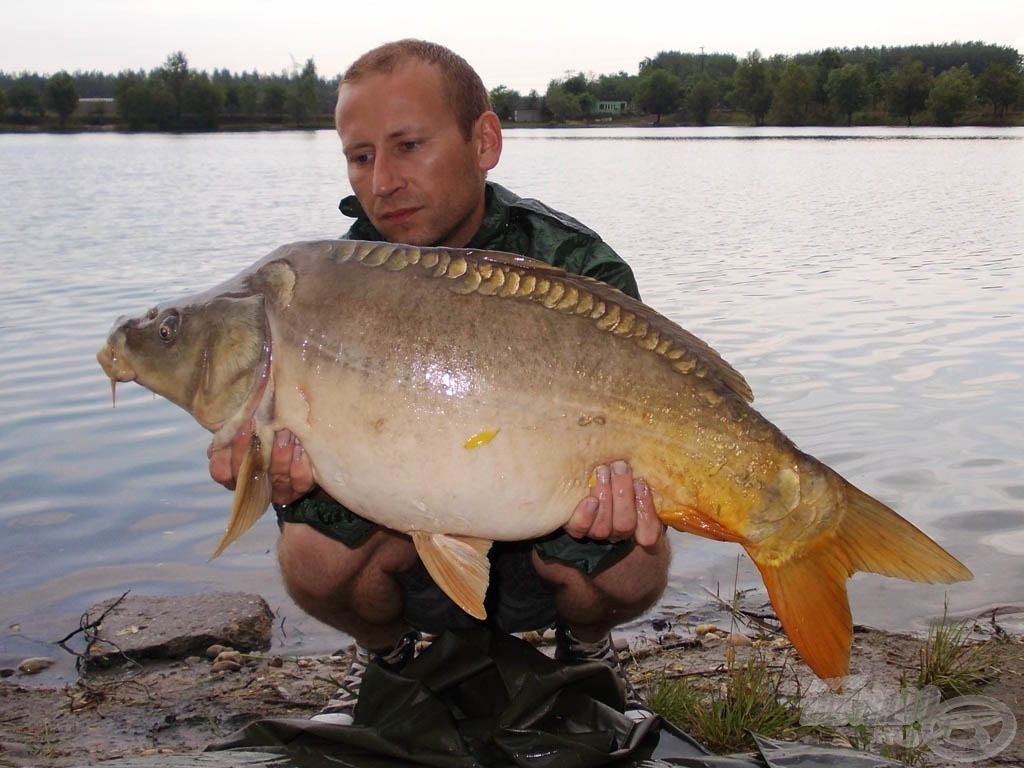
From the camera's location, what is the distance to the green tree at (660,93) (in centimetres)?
7906

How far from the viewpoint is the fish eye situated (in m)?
1.82

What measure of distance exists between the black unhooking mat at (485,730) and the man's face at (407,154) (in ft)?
3.15

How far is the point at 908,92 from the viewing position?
62.2 m

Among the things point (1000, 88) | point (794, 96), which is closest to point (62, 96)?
point (794, 96)

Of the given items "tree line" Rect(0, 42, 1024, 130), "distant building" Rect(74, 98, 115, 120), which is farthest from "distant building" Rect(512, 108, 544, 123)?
"distant building" Rect(74, 98, 115, 120)

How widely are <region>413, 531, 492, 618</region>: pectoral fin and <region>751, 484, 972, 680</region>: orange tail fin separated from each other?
1.56 ft

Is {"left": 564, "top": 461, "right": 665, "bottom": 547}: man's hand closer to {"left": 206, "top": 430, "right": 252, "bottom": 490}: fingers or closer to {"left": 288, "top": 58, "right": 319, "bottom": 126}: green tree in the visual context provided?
{"left": 206, "top": 430, "right": 252, "bottom": 490}: fingers

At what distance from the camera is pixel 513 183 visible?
63.5 feet

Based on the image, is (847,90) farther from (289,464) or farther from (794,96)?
(289,464)

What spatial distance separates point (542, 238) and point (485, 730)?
1.14 metres

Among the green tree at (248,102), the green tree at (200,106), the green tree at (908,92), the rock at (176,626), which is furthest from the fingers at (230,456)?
the green tree at (248,102)

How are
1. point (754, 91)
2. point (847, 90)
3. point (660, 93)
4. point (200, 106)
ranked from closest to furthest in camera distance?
point (847, 90) < point (200, 106) < point (754, 91) < point (660, 93)

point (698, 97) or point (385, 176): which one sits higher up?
point (698, 97)

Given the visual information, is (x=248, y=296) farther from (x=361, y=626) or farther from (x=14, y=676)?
(x=14, y=676)
